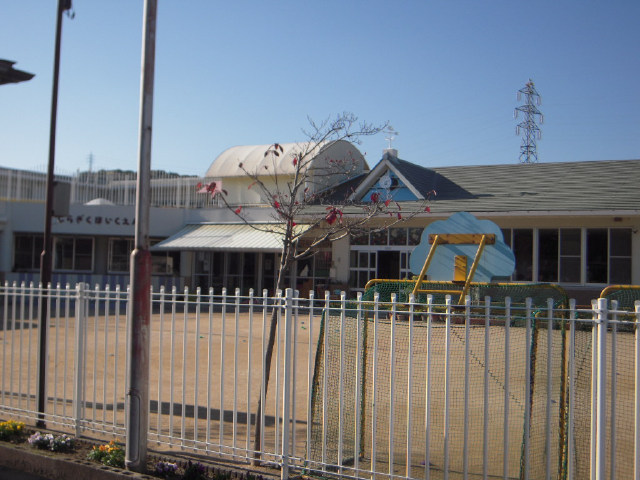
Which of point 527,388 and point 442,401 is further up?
point 527,388

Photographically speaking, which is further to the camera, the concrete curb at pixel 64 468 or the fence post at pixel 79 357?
the fence post at pixel 79 357

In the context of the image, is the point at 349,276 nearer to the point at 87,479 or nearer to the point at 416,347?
the point at 416,347

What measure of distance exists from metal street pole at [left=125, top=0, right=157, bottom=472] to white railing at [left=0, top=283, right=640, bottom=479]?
30cm

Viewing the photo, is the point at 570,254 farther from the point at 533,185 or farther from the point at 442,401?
the point at 442,401

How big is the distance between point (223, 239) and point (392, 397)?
70.6 ft

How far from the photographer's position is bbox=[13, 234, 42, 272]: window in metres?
28.5

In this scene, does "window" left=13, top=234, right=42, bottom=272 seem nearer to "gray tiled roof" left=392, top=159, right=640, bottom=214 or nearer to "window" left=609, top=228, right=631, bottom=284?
"gray tiled roof" left=392, top=159, right=640, bottom=214

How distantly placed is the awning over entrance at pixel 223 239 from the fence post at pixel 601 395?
64.9 feet

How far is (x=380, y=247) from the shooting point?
24703 mm

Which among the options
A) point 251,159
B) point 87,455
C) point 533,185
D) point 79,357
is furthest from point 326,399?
point 251,159

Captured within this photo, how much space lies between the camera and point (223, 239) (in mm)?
26219

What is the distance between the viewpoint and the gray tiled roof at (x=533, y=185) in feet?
68.0

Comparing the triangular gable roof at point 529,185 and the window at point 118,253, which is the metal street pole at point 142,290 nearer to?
the triangular gable roof at point 529,185

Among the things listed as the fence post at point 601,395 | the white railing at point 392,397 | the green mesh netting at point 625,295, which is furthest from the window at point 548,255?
the fence post at point 601,395
